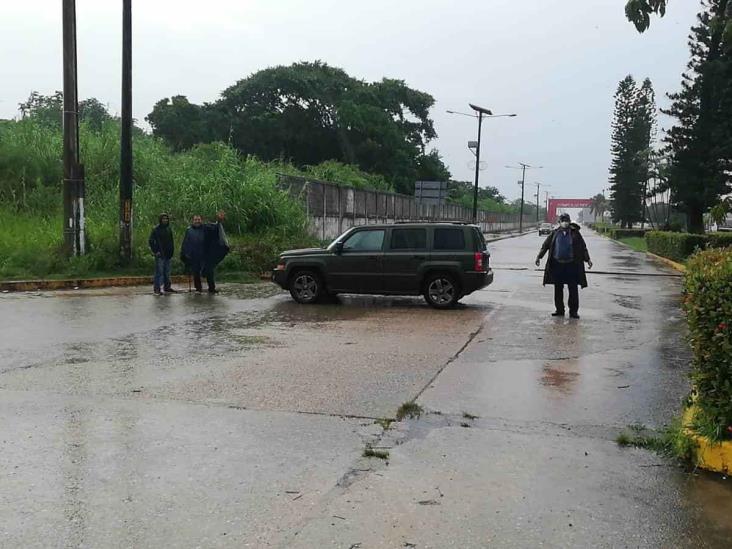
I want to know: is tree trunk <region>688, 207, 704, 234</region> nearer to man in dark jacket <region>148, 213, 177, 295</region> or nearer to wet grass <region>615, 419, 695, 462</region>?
man in dark jacket <region>148, 213, 177, 295</region>

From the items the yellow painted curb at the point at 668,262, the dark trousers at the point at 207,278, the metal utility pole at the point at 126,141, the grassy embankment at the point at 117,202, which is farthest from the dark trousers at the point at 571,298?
the yellow painted curb at the point at 668,262

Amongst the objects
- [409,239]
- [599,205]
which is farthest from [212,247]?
[599,205]

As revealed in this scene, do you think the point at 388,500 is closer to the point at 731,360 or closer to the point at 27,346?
the point at 731,360

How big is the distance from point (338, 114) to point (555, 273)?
170ft

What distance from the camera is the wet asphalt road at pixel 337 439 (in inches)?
147

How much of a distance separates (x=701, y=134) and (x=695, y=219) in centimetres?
531

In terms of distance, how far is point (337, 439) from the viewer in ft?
16.9

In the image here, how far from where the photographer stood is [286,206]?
22.5 metres

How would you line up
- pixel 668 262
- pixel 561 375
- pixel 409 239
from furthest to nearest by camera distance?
pixel 668 262 < pixel 409 239 < pixel 561 375

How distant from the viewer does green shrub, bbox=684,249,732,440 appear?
187 inches

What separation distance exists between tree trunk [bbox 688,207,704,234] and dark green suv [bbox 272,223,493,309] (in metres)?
35.9

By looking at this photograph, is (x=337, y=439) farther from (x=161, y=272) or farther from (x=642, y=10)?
(x=161, y=272)

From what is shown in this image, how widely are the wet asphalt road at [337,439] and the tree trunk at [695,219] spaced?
37.3m

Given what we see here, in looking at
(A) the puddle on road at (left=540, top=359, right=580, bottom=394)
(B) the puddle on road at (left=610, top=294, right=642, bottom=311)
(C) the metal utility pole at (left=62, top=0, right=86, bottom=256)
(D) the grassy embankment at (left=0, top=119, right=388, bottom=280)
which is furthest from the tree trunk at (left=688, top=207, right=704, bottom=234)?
(A) the puddle on road at (left=540, top=359, right=580, bottom=394)
